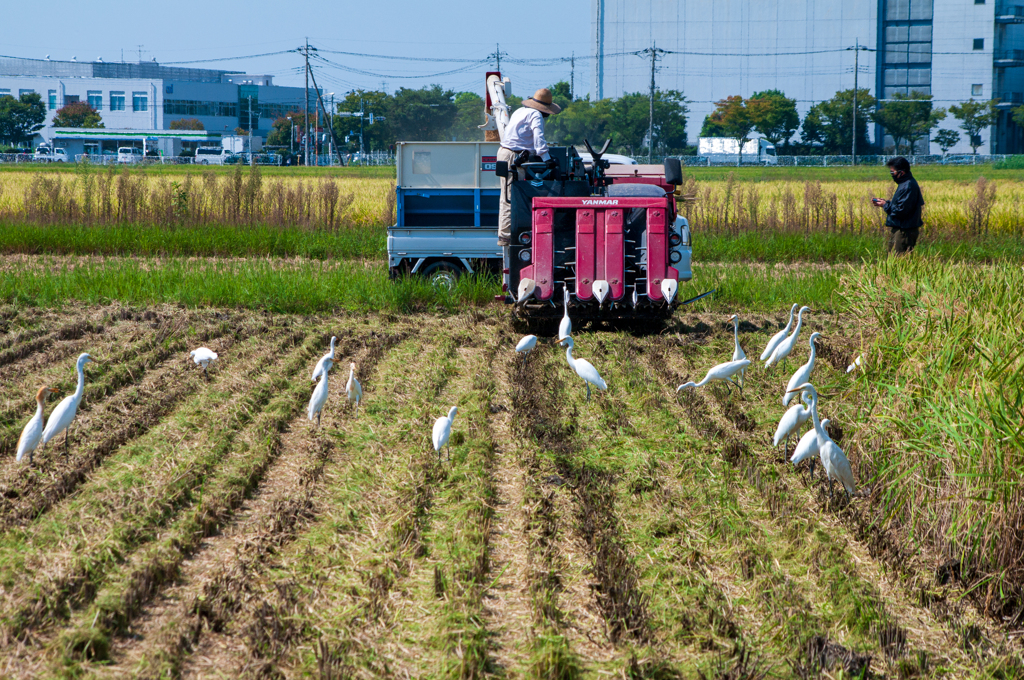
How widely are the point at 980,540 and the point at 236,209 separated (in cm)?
1609

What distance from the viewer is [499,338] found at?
9.74 meters

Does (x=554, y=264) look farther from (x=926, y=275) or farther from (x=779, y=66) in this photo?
(x=779, y=66)

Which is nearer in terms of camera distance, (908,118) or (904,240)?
(904,240)

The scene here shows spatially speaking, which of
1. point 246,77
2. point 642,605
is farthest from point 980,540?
point 246,77

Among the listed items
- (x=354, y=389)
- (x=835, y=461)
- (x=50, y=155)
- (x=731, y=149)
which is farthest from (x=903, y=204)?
(x=50, y=155)

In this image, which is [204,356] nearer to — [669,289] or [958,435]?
[669,289]

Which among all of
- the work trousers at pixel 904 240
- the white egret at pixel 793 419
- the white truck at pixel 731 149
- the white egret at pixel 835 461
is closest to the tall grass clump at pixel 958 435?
the white egret at pixel 835 461

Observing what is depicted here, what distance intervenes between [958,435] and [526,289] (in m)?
5.33

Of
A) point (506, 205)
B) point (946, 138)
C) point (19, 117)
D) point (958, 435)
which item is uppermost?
point (19, 117)

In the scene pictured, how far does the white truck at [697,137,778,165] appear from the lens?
73438 millimetres

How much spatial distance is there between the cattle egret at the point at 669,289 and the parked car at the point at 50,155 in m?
67.4

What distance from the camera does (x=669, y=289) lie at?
899 centimetres

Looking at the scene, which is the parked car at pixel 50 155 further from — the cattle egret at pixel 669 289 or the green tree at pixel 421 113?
the cattle egret at pixel 669 289

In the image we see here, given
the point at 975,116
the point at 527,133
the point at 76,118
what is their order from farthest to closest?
the point at 76,118
the point at 975,116
the point at 527,133
